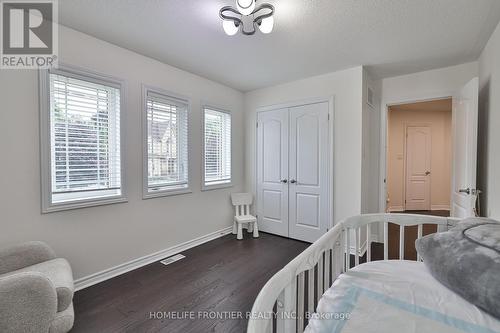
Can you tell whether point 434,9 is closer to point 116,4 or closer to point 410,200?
point 116,4

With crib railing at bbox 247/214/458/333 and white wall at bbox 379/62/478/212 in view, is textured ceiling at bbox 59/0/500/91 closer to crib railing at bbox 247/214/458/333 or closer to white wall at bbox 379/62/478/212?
white wall at bbox 379/62/478/212

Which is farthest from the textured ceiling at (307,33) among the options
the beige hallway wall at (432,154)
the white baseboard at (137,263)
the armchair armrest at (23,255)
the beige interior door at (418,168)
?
the beige interior door at (418,168)

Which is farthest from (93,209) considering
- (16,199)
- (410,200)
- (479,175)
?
(410,200)

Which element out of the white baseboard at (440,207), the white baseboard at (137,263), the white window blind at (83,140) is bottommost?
the white baseboard at (137,263)

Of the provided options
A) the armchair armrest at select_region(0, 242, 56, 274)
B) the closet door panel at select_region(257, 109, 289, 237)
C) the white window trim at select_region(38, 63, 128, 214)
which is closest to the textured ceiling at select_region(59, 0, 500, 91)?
the white window trim at select_region(38, 63, 128, 214)

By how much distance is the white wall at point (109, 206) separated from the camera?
72.6 inches

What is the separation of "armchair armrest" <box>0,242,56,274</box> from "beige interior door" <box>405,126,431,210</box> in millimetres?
6660

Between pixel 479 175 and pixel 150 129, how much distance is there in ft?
12.6

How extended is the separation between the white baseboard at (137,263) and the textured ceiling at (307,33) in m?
2.40

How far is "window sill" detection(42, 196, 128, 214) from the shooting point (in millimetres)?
2014

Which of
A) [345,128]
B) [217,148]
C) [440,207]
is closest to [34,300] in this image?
[217,148]

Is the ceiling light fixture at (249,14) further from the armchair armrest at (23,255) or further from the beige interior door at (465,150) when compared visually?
the armchair armrest at (23,255)

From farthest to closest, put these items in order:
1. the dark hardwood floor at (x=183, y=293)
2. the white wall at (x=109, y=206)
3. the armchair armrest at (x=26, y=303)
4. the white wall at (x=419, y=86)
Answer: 1. the white wall at (x=419, y=86)
2. the white wall at (x=109, y=206)
3. the dark hardwood floor at (x=183, y=293)
4. the armchair armrest at (x=26, y=303)

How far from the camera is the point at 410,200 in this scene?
556 cm
